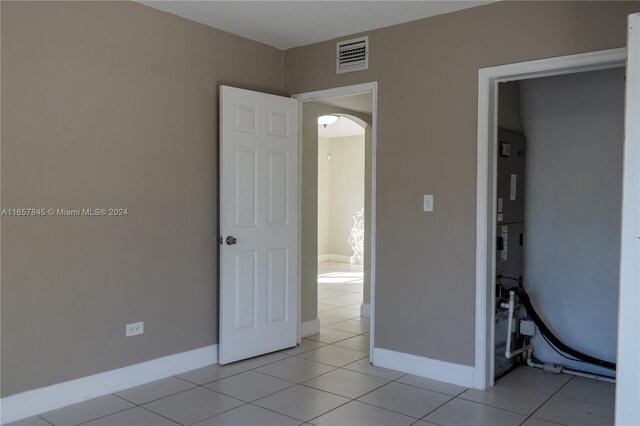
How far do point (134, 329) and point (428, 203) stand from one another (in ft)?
7.21

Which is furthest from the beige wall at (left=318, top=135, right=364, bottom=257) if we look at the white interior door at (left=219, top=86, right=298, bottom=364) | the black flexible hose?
the black flexible hose

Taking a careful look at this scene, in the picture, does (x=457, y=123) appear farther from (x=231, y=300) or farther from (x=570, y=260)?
(x=231, y=300)

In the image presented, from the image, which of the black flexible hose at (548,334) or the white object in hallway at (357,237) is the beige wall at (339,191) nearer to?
the white object in hallway at (357,237)

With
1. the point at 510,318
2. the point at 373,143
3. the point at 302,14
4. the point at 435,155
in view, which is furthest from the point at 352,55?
the point at 510,318

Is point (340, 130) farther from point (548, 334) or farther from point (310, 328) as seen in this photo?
point (548, 334)

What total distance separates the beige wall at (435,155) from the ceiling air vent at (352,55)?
6 cm

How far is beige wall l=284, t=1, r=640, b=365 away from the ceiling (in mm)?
144

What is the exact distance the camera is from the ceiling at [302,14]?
11.3 ft

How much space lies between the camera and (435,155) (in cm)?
368

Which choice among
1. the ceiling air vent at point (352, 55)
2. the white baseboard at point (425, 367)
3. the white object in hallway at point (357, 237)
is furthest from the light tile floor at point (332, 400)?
the white object in hallway at point (357, 237)

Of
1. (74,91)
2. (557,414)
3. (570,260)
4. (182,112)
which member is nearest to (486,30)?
(570,260)

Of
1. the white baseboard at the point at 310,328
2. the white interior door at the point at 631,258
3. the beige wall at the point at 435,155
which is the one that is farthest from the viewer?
the white baseboard at the point at 310,328

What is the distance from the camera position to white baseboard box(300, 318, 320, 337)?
4.82 m

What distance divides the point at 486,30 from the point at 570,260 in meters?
1.80
